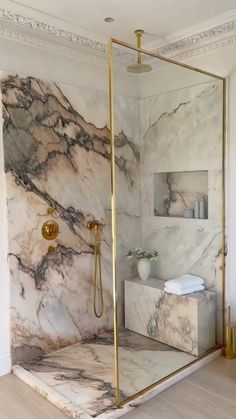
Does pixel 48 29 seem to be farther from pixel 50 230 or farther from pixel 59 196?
pixel 50 230

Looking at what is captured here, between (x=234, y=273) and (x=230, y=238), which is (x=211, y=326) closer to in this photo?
(x=234, y=273)

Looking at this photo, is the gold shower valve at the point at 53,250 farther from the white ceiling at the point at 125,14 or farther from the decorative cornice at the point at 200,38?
the decorative cornice at the point at 200,38

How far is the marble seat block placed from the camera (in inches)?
115

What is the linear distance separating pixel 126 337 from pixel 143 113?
1.82 metres

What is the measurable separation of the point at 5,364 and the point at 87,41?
2711mm

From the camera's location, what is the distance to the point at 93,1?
244 centimetres

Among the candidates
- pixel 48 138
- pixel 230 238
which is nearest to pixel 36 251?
pixel 48 138

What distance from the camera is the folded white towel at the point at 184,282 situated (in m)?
2.97

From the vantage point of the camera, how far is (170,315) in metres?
2.99

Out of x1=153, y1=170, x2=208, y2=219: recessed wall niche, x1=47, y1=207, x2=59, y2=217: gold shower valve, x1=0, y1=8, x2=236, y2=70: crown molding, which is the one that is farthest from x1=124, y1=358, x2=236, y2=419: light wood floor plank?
x1=0, y1=8, x2=236, y2=70: crown molding

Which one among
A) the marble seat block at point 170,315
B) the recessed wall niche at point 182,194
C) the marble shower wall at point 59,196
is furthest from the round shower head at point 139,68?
the marble seat block at point 170,315

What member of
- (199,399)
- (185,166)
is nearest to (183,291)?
(199,399)

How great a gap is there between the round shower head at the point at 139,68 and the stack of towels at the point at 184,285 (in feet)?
5.66

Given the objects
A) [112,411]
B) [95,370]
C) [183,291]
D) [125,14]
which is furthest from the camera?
[183,291]
